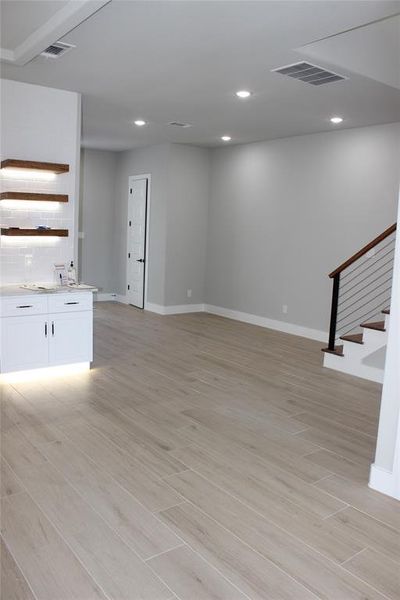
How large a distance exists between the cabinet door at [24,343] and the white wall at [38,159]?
2.08 feet

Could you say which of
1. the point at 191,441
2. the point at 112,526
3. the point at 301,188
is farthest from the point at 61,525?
the point at 301,188

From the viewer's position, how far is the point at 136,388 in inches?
191

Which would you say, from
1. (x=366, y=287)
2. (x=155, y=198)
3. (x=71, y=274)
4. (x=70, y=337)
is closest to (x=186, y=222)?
(x=155, y=198)

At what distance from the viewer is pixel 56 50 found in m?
4.08

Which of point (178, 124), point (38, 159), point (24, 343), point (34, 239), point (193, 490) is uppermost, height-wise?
point (178, 124)

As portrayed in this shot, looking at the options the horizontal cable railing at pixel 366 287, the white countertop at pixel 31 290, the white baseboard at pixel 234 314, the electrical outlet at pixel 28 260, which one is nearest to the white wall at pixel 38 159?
the electrical outlet at pixel 28 260

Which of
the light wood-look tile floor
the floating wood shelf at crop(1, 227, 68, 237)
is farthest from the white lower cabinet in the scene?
the floating wood shelf at crop(1, 227, 68, 237)

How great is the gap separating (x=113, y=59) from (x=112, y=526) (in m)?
3.56

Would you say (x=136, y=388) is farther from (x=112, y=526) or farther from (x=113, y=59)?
(x=113, y=59)

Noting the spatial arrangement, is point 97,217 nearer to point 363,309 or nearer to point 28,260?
point 28,260

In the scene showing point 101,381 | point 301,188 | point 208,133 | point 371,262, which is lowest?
point 101,381

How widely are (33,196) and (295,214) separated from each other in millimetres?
3950

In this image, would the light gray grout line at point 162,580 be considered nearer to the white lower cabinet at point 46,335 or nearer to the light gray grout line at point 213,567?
the light gray grout line at point 213,567

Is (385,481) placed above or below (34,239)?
below
